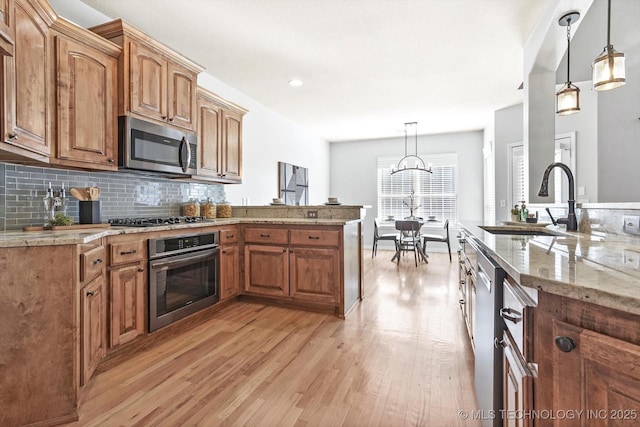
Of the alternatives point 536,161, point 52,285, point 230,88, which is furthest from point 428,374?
point 230,88

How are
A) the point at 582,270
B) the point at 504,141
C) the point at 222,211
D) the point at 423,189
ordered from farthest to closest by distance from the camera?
1. the point at 423,189
2. the point at 504,141
3. the point at 222,211
4. the point at 582,270

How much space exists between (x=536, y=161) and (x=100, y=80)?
12.4 feet

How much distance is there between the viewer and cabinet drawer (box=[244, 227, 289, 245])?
305cm

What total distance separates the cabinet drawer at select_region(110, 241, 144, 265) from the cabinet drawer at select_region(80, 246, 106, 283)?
3.3 inches

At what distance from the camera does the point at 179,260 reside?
2451 mm

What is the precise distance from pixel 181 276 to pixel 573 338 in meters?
2.49

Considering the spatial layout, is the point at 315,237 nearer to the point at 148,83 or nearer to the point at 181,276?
the point at 181,276

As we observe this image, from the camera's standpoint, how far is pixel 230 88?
162 inches

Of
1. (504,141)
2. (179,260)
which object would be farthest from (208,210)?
(504,141)

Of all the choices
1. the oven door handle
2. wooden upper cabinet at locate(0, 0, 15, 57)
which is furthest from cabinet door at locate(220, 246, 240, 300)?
wooden upper cabinet at locate(0, 0, 15, 57)

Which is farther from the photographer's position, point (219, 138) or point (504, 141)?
point (504, 141)

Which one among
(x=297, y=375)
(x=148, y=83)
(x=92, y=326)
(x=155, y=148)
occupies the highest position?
(x=148, y=83)

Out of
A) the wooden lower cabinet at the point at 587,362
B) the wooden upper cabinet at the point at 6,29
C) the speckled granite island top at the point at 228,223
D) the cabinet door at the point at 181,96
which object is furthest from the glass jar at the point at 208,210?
the wooden lower cabinet at the point at 587,362

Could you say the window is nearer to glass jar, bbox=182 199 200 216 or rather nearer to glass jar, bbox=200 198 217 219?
glass jar, bbox=200 198 217 219
